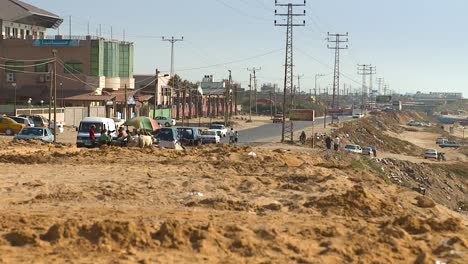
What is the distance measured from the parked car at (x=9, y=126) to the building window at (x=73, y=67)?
98.5 feet

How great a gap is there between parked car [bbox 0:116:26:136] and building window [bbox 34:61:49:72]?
102ft

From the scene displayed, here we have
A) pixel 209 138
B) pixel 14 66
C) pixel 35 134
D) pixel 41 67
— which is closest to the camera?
pixel 35 134

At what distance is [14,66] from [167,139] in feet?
155

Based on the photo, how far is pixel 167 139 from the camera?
35344 millimetres

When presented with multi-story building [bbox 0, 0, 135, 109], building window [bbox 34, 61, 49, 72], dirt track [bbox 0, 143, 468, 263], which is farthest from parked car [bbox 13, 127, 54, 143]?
building window [bbox 34, 61, 49, 72]

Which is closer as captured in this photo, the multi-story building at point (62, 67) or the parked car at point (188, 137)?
the parked car at point (188, 137)

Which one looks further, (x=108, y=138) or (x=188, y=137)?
(x=188, y=137)

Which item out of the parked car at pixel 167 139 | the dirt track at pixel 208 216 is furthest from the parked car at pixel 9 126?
the dirt track at pixel 208 216

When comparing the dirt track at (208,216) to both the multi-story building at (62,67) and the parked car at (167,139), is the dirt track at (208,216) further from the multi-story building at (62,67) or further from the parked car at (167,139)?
the multi-story building at (62,67)

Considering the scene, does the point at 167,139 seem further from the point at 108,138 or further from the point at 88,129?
the point at 88,129

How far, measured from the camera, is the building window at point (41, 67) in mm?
76700

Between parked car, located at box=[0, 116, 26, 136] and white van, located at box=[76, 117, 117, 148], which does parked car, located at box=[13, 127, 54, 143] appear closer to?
white van, located at box=[76, 117, 117, 148]

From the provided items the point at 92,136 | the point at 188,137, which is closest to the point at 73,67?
the point at 188,137

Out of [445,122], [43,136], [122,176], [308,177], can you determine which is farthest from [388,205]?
[445,122]
